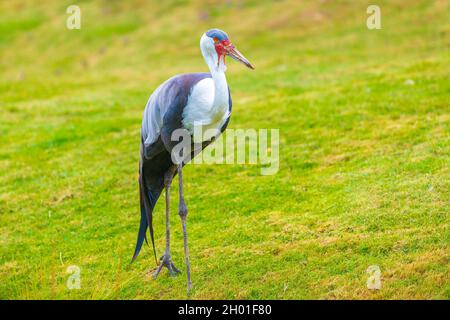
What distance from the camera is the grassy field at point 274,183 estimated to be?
26.6 ft

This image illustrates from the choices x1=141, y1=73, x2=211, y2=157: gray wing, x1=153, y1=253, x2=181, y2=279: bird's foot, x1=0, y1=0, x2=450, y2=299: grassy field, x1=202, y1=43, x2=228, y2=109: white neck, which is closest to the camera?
x1=202, y1=43, x2=228, y2=109: white neck

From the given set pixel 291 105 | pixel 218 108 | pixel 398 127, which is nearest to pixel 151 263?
pixel 218 108

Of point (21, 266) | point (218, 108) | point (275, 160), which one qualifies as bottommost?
point (21, 266)

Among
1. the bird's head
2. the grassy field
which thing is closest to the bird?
the bird's head

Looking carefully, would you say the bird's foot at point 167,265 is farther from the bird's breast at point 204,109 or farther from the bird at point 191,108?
the bird's breast at point 204,109

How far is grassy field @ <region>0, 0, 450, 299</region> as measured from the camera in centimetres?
812

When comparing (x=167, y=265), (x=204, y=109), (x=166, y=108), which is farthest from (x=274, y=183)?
(x=204, y=109)

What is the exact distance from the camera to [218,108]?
24.3 feet

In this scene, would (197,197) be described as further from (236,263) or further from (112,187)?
(236,263)

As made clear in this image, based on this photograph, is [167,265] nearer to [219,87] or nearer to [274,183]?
[219,87]

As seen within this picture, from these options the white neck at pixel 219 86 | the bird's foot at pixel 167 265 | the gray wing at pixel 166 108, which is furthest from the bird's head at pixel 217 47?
the bird's foot at pixel 167 265

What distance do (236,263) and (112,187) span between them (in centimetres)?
415

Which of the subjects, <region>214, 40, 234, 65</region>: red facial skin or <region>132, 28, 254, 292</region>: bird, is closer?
<region>132, 28, 254, 292</region>: bird

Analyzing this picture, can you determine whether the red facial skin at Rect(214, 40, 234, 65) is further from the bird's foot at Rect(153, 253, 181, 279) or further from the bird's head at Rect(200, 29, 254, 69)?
the bird's foot at Rect(153, 253, 181, 279)
